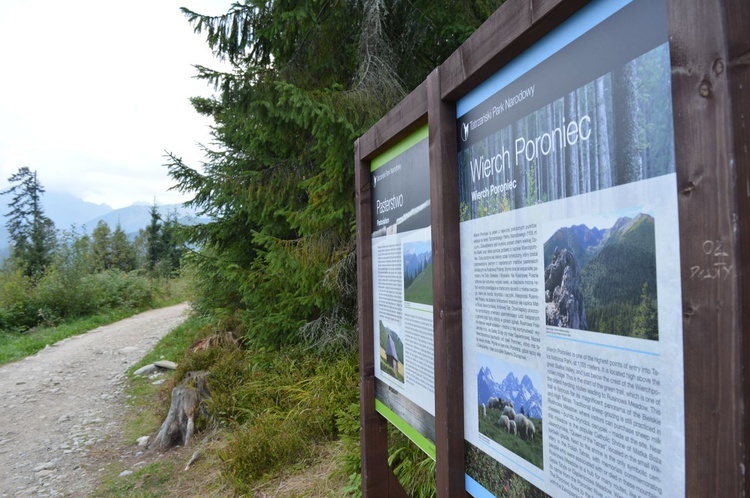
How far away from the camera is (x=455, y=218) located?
71.5 inches

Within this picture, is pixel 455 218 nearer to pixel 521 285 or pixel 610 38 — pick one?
pixel 521 285

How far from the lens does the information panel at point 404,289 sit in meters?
2.16

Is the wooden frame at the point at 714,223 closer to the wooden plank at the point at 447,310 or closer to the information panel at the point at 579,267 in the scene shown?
the information panel at the point at 579,267

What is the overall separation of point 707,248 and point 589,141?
16.5 inches

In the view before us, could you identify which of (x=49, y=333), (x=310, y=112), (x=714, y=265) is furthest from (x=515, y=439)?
(x=49, y=333)

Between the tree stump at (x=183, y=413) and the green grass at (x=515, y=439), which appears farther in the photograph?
the tree stump at (x=183, y=413)

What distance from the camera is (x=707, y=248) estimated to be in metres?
0.87

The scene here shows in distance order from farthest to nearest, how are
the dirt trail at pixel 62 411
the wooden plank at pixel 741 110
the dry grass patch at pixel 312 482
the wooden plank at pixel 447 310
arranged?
1. the dirt trail at pixel 62 411
2. the dry grass patch at pixel 312 482
3. the wooden plank at pixel 447 310
4. the wooden plank at pixel 741 110

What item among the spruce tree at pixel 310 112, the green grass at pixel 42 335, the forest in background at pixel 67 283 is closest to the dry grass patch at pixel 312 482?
the spruce tree at pixel 310 112

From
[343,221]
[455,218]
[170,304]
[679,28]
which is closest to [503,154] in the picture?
[455,218]

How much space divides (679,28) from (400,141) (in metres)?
1.64

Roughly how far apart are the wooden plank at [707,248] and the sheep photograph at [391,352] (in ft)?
5.32

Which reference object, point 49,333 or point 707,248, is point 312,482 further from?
point 49,333

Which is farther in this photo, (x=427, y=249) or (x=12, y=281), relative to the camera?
(x=12, y=281)
